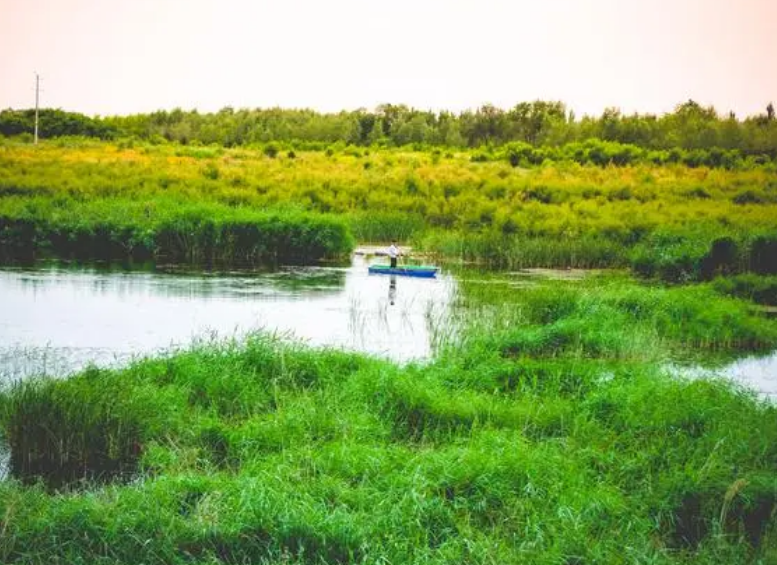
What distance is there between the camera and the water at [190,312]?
11.7 m

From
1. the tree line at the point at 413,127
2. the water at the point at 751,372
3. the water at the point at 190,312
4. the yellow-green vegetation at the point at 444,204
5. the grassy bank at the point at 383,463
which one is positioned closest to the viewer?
the grassy bank at the point at 383,463

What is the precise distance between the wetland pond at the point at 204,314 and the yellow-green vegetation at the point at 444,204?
3.64 m

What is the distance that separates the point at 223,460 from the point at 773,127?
156 feet

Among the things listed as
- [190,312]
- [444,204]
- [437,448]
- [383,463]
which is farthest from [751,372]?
[444,204]

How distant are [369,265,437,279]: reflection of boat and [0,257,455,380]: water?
25cm

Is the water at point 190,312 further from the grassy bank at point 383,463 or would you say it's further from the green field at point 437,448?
the grassy bank at point 383,463

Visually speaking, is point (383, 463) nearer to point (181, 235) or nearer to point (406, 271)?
point (406, 271)

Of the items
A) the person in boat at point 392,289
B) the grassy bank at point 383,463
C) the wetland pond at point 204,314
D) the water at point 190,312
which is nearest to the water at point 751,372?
the wetland pond at point 204,314

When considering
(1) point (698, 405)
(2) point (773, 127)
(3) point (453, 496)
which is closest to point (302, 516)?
(3) point (453, 496)

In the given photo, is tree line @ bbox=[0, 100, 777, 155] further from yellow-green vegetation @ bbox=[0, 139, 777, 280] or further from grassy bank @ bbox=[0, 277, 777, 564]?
grassy bank @ bbox=[0, 277, 777, 564]

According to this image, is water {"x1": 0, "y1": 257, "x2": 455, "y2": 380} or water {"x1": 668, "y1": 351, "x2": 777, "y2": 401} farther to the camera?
water {"x1": 0, "y1": 257, "x2": 455, "y2": 380}

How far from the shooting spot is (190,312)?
1469 centimetres

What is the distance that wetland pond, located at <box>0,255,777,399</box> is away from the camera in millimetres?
11438

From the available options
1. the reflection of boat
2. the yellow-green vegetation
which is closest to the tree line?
the yellow-green vegetation
